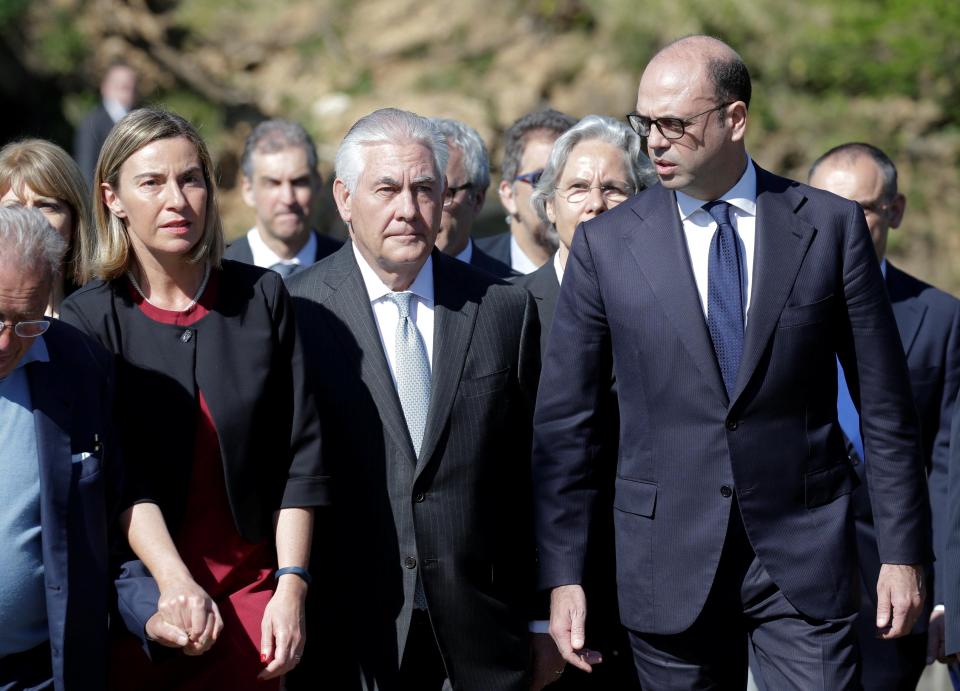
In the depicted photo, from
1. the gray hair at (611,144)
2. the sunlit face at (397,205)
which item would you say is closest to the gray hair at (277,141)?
the gray hair at (611,144)

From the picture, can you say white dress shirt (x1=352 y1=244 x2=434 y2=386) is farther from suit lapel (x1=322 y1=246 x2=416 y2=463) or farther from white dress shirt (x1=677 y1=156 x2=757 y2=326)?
white dress shirt (x1=677 y1=156 x2=757 y2=326)

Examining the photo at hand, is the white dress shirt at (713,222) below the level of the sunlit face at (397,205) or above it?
below

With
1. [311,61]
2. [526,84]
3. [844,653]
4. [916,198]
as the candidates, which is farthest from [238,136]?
[844,653]

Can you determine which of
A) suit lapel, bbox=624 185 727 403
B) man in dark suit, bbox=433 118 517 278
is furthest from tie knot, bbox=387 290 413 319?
man in dark suit, bbox=433 118 517 278

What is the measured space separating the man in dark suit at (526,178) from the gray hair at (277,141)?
3.14ft

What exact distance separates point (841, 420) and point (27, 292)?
2.84 metres

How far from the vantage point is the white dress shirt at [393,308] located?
3604 mm

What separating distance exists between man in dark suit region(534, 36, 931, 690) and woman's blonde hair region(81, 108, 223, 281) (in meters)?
1.01

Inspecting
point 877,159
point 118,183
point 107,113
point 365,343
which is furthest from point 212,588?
point 107,113

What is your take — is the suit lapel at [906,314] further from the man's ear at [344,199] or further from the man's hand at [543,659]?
the man's ear at [344,199]

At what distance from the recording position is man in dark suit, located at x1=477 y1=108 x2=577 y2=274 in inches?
221

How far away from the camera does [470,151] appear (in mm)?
5441

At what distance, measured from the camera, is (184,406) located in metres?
3.23

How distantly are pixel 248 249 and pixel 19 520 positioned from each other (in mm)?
3135
